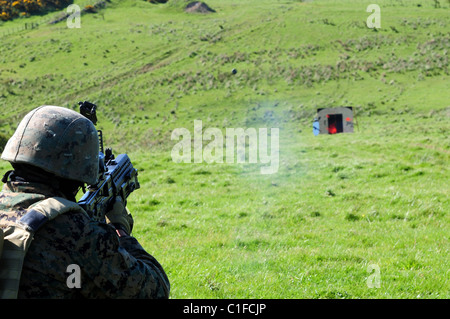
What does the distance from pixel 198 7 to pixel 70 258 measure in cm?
8663

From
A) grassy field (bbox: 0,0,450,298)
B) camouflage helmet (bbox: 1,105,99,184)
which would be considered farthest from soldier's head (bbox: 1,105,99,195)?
grassy field (bbox: 0,0,450,298)

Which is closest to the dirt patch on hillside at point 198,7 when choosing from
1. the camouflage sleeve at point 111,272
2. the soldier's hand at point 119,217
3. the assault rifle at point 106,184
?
the assault rifle at point 106,184

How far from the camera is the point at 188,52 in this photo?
190ft

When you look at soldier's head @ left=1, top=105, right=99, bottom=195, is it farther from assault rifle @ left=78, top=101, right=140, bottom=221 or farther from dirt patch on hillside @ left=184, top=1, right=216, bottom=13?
dirt patch on hillside @ left=184, top=1, right=216, bottom=13

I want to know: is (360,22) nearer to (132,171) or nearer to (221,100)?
(221,100)

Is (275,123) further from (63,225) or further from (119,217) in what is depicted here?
(63,225)

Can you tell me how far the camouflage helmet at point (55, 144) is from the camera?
9.93 ft

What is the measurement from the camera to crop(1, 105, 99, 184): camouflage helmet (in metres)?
3.03

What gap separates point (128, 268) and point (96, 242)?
1.08 feet

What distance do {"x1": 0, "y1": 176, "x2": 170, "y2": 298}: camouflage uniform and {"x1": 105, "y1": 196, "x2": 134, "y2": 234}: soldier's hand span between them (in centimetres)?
66

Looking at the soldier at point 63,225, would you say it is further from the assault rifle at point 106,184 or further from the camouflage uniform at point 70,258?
the assault rifle at point 106,184

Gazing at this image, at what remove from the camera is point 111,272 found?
9.49 feet

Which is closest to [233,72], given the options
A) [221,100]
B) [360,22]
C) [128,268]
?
[221,100]

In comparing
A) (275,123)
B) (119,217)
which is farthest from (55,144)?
(275,123)
